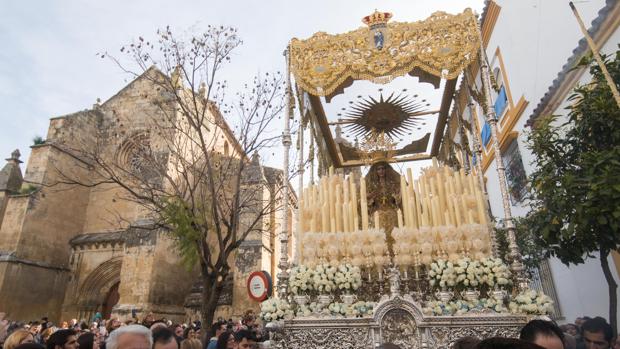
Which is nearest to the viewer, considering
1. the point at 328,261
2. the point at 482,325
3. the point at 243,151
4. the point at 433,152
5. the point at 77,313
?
the point at 482,325

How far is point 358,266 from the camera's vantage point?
455 cm

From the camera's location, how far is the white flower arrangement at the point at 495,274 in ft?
13.6

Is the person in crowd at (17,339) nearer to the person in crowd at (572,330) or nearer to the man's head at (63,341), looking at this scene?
the man's head at (63,341)

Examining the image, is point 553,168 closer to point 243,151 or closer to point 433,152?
point 433,152

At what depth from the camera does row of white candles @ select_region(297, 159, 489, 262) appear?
4.70 m

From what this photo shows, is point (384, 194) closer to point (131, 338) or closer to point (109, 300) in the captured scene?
point (131, 338)

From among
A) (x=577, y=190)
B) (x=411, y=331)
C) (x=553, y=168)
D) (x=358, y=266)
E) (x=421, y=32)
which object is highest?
(x=421, y=32)

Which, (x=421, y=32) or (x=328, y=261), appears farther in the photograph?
(x=421, y=32)

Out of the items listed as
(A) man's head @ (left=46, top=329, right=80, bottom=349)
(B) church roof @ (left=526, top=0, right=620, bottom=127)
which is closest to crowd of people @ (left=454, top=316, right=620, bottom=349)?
(B) church roof @ (left=526, top=0, right=620, bottom=127)

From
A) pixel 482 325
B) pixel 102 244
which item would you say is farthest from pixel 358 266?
pixel 102 244

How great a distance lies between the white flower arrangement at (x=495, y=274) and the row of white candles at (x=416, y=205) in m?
0.27

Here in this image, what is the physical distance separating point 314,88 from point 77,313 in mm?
16187

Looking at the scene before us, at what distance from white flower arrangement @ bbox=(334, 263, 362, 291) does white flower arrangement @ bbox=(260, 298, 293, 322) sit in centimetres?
66

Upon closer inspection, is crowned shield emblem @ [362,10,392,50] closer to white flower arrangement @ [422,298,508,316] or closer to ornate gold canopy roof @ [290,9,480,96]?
ornate gold canopy roof @ [290,9,480,96]
